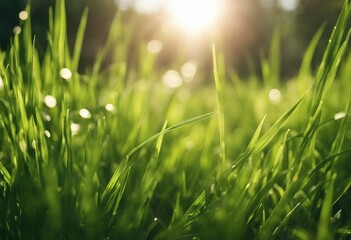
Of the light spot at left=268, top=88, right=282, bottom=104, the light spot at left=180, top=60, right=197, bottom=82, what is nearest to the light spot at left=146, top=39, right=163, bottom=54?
the light spot at left=180, top=60, right=197, bottom=82

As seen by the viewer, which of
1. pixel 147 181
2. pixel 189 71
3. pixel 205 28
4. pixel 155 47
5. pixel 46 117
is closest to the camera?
pixel 147 181

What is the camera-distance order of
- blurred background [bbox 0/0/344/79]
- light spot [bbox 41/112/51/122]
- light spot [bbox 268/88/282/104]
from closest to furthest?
light spot [bbox 41/112/51/122] → light spot [bbox 268/88/282/104] → blurred background [bbox 0/0/344/79]

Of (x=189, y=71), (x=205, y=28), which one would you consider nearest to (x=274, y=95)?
(x=189, y=71)

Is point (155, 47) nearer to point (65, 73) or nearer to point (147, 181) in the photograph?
point (65, 73)

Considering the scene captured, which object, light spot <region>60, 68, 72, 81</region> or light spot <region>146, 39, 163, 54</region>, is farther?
light spot <region>146, 39, 163, 54</region>

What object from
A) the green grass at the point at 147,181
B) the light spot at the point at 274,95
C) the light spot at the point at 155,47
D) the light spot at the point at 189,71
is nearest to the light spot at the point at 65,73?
the green grass at the point at 147,181

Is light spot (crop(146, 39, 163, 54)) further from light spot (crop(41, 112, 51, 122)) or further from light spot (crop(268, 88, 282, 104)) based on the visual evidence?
light spot (crop(41, 112, 51, 122))
